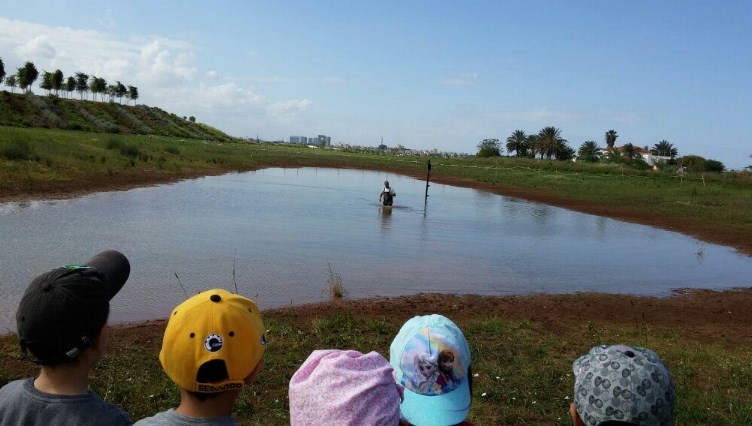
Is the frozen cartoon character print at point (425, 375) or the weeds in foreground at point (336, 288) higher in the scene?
A: the frozen cartoon character print at point (425, 375)

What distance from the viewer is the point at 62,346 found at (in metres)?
1.96

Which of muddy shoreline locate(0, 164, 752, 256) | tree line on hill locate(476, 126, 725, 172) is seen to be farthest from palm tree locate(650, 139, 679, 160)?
muddy shoreline locate(0, 164, 752, 256)

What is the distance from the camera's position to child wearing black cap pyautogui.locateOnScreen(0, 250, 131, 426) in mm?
1940

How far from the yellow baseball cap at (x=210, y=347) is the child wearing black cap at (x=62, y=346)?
26 cm

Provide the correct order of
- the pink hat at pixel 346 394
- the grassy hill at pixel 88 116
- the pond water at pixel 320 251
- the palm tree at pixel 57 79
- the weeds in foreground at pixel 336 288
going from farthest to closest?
1. the palm tree at pixel 57 79
2. the grassy hill at pixel 88 116
3. the pond water at pixel 320 251
4. the weeds in foreground at pixel 336 288
5. the pink hat at pixel 346 394

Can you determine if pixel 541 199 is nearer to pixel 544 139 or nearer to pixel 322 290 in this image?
pixel 322 290

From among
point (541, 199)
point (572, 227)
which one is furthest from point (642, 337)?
point (541, 199)

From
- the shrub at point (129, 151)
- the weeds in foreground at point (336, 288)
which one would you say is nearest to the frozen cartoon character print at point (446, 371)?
the weeds in foreground at point (336, 288)

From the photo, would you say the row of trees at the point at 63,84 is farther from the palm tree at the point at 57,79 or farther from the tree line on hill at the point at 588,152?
the tree line on hill at the point at 588,152

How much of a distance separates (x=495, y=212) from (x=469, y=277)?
15.3m

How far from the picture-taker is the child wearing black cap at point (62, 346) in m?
1.94

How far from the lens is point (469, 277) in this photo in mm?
12516

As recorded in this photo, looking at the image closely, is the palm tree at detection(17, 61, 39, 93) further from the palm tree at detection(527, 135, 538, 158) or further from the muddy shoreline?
the palm tree at detection(527, 135, 538, 158)

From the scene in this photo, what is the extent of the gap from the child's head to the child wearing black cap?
108 centimetres
